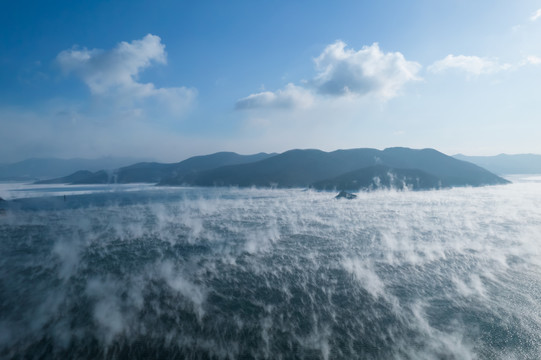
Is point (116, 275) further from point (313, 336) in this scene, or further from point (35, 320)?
point (313, 336)

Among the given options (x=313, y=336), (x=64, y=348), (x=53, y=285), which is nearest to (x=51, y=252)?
(x=53, y=285)

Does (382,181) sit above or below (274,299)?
below

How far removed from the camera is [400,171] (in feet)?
507

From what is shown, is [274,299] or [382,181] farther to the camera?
[382,181]

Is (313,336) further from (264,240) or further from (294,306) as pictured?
(264,240)

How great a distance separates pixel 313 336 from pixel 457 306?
24.9 feet

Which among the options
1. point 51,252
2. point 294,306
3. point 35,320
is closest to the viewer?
point 35,320

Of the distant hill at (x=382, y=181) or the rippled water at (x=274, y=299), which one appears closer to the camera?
the rippled water at (x=274, y=299)

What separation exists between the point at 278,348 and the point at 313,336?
153cm

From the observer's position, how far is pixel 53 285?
50.0 feet

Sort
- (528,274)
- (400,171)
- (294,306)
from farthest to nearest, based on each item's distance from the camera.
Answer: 1. (400,171)
2. (528,274)
3. (294,306)

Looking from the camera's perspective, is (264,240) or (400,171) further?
(400,171)

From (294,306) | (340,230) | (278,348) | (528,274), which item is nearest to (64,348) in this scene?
(278,348)

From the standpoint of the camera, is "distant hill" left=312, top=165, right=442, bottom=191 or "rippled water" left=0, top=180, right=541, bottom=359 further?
"distant hill" left=312, top=165, right=442, bottom=191
